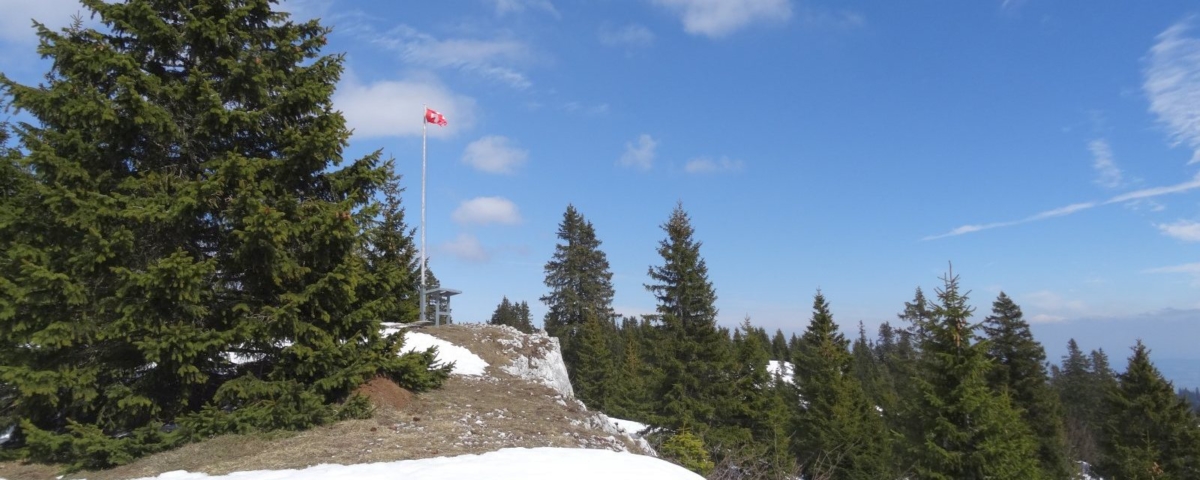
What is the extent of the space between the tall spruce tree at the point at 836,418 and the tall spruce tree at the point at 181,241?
2025cm

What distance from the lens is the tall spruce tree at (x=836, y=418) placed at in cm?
2427

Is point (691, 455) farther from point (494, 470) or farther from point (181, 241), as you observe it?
point (181, 241)

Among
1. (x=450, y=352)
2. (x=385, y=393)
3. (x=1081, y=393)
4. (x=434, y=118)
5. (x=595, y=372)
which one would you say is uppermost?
(x=434, y=118)

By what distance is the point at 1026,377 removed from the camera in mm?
27672

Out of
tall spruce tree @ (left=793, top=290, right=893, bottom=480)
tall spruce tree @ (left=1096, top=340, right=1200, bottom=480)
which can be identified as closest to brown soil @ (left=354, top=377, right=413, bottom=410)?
tall spruce tree @ (left=793, top=290, right=893, bottom=480)

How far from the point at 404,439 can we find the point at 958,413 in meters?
11.7

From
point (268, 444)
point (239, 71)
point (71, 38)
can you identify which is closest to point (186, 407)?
point (268, 444)

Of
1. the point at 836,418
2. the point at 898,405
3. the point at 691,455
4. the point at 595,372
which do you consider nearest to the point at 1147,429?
the point at 836,418

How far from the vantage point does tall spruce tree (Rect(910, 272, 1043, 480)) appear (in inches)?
520

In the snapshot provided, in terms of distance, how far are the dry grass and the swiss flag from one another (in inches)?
541

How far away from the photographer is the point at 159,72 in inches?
372

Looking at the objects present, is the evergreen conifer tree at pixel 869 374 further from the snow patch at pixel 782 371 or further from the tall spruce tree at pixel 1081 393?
the tall spruce tree at pixel 1081 393

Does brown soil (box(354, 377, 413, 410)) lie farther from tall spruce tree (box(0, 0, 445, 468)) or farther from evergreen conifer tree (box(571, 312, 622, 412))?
evergreen conifer tree (box(571, 312, 622, 412))

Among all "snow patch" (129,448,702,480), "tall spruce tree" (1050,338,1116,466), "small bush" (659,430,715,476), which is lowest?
"tall spruce tree" (1050,338,1116,466)
